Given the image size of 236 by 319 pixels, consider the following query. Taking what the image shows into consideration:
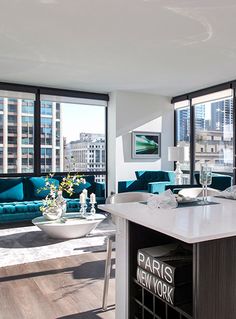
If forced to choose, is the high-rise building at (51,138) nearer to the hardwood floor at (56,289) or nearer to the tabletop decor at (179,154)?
the tabletop decor at (179,154)

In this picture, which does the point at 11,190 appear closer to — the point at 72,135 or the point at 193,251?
the point at 72,135

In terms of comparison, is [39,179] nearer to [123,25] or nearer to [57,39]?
[57,39]

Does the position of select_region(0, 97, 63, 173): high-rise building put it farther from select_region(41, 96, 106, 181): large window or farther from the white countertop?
the white countertop

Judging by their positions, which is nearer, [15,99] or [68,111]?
[15,99]

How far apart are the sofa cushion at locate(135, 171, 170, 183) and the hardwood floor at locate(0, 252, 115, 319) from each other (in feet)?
10.5

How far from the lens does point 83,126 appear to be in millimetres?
7102

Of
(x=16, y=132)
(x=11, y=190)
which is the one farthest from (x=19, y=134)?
(x=11, y=190)

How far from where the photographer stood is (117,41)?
3.92 meters

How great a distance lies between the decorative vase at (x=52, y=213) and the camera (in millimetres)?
4332

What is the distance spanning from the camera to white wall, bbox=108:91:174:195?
22.7 ft

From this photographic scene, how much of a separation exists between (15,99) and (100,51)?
281 cm

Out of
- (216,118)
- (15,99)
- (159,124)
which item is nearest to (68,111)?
(15,99)

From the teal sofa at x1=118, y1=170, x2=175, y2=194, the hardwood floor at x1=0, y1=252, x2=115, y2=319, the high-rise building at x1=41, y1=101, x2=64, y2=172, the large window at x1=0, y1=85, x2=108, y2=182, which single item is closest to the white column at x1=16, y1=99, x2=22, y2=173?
the large window at x1=0, y1=85, x2=108, y2=182

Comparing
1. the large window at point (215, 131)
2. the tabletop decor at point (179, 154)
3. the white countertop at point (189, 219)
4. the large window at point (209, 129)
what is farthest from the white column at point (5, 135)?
the white countertop at point (189, 219)
